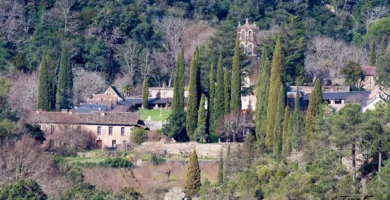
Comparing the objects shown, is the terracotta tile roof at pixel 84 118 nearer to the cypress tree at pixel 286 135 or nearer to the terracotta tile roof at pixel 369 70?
the cypress tree at pixel 286 135

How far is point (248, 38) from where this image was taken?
84750mm

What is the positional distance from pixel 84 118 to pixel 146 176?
793 centimetres

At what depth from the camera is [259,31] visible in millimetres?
94688

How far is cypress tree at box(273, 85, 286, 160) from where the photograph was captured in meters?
65.6

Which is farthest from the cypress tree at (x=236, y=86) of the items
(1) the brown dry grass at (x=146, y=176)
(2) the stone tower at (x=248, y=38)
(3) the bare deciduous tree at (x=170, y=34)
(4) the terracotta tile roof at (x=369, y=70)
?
(3) the bare deciduous tree at (x=170, y=34)

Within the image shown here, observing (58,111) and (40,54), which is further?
(40,54)

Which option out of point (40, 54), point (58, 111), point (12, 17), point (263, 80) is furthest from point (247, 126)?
point (12, 17)

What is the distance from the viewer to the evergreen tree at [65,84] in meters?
78.0

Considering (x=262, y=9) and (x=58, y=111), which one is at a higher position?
(x=262, y=9)

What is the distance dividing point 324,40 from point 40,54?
59.8 feet

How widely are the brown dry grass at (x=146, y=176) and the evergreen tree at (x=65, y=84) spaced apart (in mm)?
10464

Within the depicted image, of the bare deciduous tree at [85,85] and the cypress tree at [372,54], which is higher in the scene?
the cypress tree at [372,54]

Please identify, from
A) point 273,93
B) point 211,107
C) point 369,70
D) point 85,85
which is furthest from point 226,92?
point 85,85

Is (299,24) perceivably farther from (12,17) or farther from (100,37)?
(12,17)
